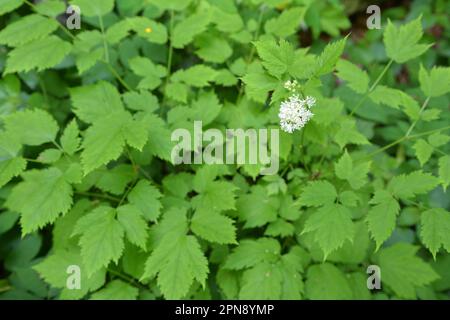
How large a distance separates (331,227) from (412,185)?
1.49ft

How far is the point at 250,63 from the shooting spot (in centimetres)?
245

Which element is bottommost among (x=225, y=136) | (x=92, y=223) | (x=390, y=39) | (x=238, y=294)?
(x=238, y=294)

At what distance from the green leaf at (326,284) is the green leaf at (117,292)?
2.85 ft

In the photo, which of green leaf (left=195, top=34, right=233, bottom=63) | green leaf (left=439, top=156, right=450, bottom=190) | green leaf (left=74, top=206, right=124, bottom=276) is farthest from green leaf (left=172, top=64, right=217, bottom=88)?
green leaf (left=439, top=156, right=450, bottom=190)

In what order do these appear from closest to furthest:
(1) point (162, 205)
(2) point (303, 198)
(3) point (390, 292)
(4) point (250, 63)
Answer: (2) point (303, 198) < (1) point (162, 205) < (3) point (390, 292) < (4) point (250, 63)

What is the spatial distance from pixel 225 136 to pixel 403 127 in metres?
1.17

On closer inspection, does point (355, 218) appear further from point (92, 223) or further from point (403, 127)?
point (92, 223)

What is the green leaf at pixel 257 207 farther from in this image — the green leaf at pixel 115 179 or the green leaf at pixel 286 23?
the green leaf at pixel 286 23

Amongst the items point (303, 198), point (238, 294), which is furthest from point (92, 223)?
point (303, 198)

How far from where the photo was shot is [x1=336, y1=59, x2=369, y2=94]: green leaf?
212cm

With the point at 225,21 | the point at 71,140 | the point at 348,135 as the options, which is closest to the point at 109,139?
the point at 71,140

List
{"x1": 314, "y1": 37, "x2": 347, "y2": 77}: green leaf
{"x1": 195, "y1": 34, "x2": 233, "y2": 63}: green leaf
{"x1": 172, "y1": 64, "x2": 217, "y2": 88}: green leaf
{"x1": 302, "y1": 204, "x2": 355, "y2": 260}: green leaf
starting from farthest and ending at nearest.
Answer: {"x1": 195, "y1": 34, "x2": 233, "y2": 63}: green leaf < {"x1": 172, "y1": 64, "x2": 217, "y2": 88}: green leaf < {"x1": 302, "y1": 204, "x2": 355, "y2": 260}: green leaf < {"x1": 314, "y1": 37, "x2": 347, "y2": 77}: green leaf

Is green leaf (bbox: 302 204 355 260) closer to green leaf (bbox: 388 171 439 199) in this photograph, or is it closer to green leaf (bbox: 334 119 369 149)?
green leaf (bbox: 388 171 439 199)

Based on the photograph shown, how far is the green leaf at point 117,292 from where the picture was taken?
1.98m
